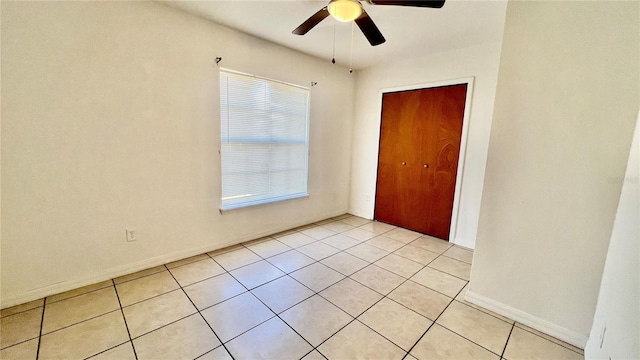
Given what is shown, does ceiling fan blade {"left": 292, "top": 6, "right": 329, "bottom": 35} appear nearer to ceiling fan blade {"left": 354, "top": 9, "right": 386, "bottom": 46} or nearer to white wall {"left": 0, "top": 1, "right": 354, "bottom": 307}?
ceiling fan blade {"left": 354, "top": 9, "right": 386, "bottom": 46}

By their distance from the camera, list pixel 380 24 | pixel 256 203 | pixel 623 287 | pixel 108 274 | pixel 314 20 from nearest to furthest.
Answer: pixel 623 287 < pixel 314 20 < pixel 108 274 < pixel 380 24 < pixel 256 203

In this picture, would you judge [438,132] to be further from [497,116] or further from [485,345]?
[485,345]

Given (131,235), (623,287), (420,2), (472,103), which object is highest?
(420,2)

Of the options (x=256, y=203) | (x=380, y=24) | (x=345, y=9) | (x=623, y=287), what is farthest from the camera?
(x=256, y=203)

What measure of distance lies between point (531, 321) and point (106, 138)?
3492 mm

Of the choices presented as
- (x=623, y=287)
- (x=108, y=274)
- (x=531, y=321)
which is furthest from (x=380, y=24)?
(x=108, y=274)

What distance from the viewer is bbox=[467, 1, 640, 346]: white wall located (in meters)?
1.44

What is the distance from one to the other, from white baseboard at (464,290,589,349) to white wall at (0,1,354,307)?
2.50m

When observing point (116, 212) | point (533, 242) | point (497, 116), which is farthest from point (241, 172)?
point (533, 242)

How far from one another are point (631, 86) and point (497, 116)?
614 millimetres

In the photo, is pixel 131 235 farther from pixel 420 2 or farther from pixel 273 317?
pixel 420 2

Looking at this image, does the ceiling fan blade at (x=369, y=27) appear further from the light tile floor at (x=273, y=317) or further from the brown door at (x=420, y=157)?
the light tile floor at (x=273, y=317)

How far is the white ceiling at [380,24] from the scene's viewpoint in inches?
84.0

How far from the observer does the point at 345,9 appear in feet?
5.60
